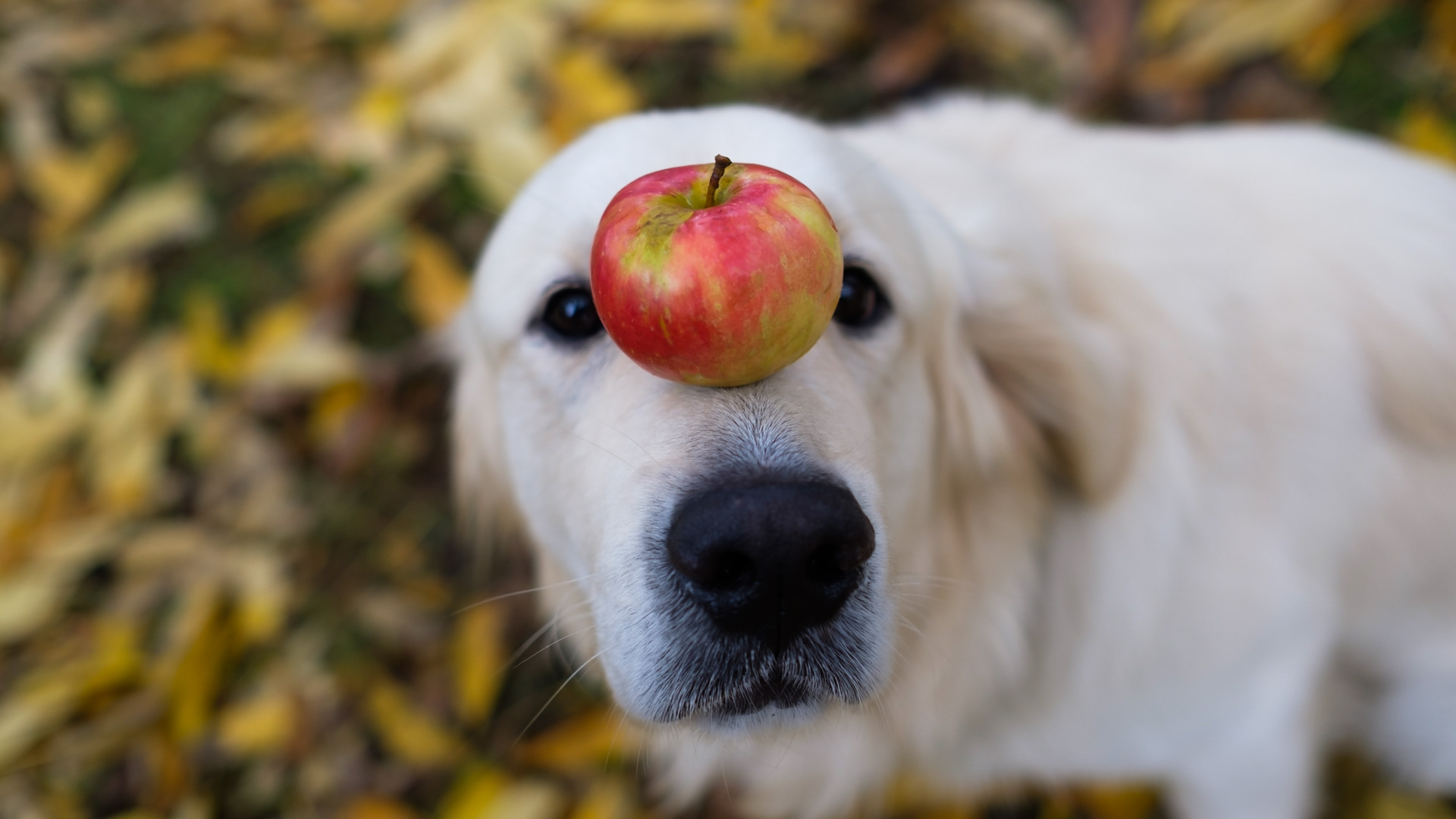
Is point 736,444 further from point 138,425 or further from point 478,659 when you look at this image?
point 138,425

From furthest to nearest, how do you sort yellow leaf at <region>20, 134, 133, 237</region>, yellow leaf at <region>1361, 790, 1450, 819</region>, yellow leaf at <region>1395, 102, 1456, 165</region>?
yellow leaf at <region>20, 134, 133, 237</region> → yellow leaf at <region>1395, 102, 1456, 165</region> → yellow leaf at <region>1361, 790, 1450, 819</region>

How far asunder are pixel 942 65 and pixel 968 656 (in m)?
2.40

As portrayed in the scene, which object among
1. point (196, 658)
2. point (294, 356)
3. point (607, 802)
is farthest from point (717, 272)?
point (294, 356)

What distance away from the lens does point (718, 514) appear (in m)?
1.10

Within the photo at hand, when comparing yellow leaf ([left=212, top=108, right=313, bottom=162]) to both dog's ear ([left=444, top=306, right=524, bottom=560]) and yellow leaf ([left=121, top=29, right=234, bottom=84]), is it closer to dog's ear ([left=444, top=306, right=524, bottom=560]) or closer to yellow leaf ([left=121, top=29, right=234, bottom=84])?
yellow leaf ([left=121, top=29, right=234, bottom=84])

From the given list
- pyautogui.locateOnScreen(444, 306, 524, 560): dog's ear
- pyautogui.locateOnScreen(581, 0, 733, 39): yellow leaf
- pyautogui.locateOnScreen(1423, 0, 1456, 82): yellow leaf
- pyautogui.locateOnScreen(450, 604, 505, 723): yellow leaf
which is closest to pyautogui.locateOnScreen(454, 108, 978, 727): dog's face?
pyautogui.locateOnScreen(444, 306, 524, 560): dog's ear

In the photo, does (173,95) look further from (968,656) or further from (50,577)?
(968,656)

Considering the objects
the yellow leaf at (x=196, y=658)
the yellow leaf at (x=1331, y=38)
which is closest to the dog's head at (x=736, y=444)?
the yellow leaf at (x=196, y=658)

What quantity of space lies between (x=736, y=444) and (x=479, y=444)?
1017 millimetres

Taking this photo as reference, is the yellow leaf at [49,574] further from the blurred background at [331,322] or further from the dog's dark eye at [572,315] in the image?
the dog's dark eye at [572,315]

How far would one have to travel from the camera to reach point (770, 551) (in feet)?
3.52

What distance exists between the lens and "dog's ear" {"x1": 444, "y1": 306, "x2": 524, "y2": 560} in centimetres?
189

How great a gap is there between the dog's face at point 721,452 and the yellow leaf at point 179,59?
2.87 meters

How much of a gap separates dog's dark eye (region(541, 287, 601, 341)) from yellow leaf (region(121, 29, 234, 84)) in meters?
3.11
